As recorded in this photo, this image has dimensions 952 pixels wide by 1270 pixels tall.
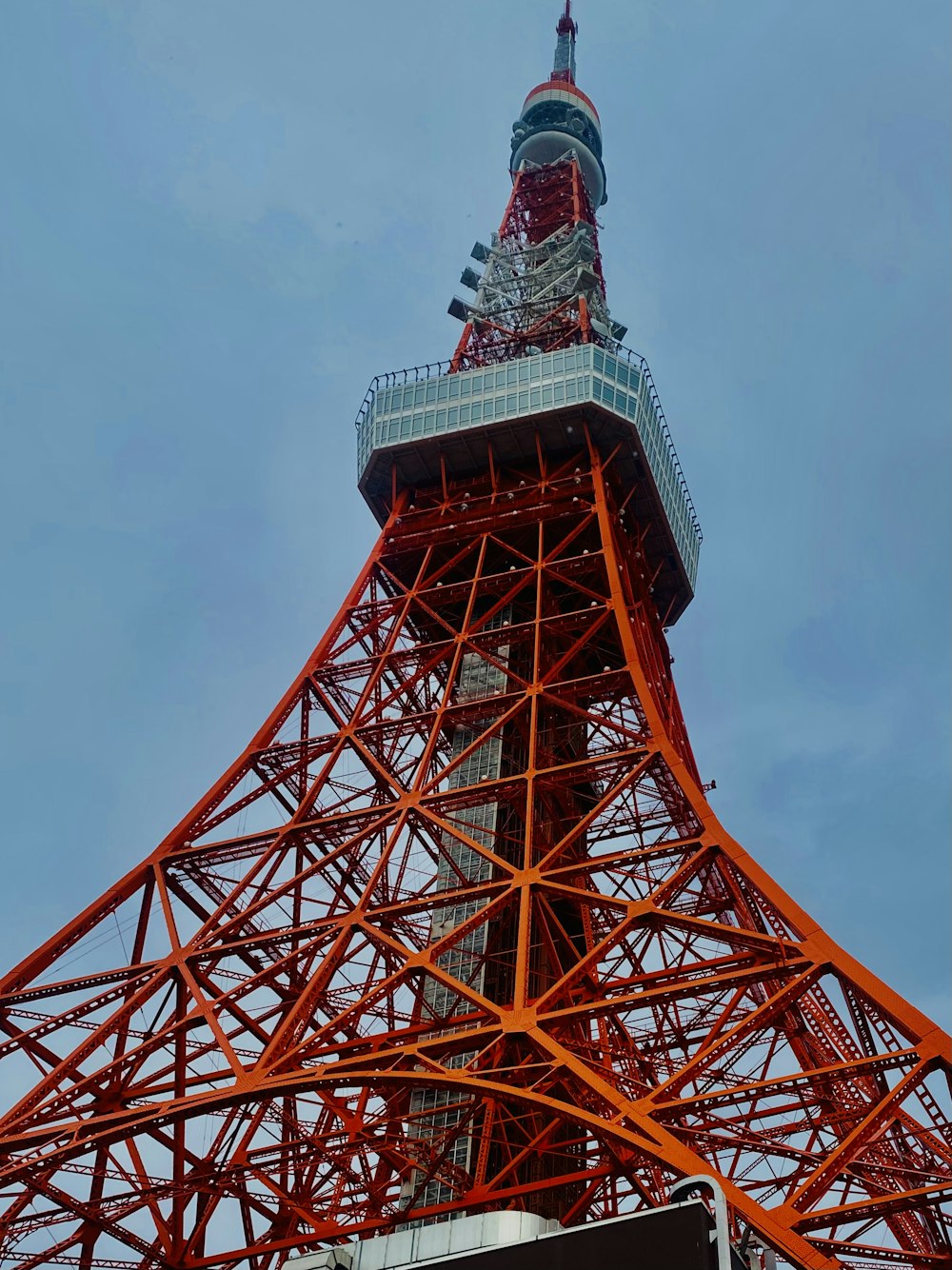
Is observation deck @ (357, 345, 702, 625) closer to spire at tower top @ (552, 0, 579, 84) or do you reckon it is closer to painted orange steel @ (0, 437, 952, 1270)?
painted orange steel @ (0, 437, 952, 1270)

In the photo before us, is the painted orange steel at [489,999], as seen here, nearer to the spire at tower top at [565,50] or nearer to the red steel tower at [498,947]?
the red steel tower at [498,947]

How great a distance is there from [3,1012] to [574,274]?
28.4m

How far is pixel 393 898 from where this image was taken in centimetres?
2770

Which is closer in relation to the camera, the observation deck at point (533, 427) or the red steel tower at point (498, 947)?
the red steel tower at point (498, 947)

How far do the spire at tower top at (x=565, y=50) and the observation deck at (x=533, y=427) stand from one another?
2203 cm

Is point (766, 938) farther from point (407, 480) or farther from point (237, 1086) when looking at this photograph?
point (407, 480)

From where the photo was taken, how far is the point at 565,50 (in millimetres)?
58906

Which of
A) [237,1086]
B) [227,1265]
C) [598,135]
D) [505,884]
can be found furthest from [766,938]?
[598,135]

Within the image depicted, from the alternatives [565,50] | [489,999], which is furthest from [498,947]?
[565,50]

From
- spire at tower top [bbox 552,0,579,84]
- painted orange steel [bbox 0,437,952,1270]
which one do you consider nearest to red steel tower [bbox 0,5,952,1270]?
painted orange steel [bbox 0,437,952,1270]

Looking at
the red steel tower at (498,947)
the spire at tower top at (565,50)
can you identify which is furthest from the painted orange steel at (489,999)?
the spire at tower top at (565,50)

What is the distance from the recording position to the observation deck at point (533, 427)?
3725 centimetres

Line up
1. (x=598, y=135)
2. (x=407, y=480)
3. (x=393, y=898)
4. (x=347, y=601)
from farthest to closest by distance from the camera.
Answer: (x=598, y=135) → (x=407, y=480) → (x=347, y=601) → (x=393, y=898)

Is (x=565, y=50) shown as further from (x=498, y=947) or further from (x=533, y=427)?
(x=498, y=947)
